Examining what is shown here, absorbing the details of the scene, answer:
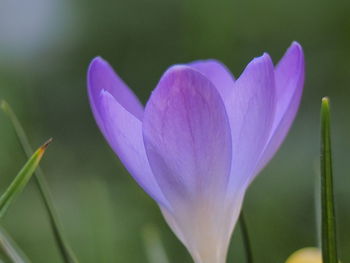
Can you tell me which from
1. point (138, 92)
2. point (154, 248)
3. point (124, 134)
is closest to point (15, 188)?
point (124, 134)

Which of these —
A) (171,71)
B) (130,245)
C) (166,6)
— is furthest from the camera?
(166,6)

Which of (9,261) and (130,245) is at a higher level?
(9,261)

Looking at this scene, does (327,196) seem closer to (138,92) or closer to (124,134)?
(124,134)

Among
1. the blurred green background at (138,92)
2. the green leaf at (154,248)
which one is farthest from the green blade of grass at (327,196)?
the blurred green background at (138,92)

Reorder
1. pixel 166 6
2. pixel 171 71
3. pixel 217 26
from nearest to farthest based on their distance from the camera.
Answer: pixel 171 71 → pixel 217 26 → pixel 166 6

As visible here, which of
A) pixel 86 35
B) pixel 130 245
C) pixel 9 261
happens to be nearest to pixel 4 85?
pixel 86 35

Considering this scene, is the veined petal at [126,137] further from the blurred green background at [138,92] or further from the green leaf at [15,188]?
the blurred green background at [138,92]

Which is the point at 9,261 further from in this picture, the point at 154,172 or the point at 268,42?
the point at 268,42

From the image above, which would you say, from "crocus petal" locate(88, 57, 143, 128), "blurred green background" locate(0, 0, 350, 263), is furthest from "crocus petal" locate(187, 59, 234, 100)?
"blurred green background" locate(0, 0, 350, 263)
